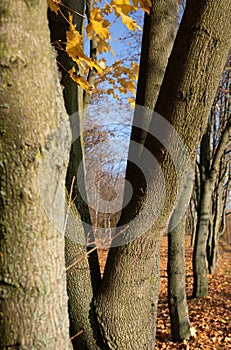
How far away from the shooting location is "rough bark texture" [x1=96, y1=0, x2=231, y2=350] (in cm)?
171

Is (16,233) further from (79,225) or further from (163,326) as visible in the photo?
(163,326)

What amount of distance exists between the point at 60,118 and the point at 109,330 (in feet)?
4.51

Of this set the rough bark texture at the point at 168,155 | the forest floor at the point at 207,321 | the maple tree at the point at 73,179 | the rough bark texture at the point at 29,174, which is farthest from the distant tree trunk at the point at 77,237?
the forest floor at the point at 207,321

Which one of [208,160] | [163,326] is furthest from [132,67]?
[208,160]

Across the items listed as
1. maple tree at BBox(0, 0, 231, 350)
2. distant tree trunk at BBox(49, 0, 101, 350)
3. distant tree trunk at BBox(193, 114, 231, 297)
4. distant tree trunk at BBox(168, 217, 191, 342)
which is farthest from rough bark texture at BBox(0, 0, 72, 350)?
distant tree trunk at BBox(193, 114, 231, 297)

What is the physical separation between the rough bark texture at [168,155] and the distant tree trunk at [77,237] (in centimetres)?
11

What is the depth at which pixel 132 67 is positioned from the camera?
3.57 meters

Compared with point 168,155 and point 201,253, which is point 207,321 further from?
point 168,155

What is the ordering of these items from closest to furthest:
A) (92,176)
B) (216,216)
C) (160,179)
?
(160,179) < (216,216) < (92,176)

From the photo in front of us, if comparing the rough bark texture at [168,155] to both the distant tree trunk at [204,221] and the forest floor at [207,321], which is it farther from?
the distant tree trunk at [204,221]

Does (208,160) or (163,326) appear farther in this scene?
(208,160)

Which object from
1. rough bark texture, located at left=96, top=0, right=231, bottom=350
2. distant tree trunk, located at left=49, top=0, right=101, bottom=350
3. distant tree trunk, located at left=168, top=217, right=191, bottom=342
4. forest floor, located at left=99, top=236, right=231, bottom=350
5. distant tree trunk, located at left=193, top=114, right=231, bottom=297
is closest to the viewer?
rough bark texture, located at left=96, top=0, right=231, bottom=350

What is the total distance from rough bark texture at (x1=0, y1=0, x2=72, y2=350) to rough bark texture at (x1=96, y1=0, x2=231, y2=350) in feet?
2.57

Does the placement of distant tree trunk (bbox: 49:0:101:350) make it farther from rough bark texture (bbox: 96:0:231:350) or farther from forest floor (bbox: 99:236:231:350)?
forest floor (bbox: 99:236:231:350)
